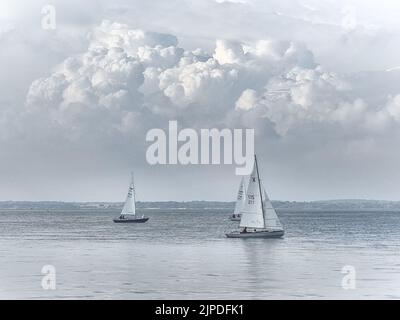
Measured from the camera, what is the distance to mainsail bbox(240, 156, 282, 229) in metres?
107

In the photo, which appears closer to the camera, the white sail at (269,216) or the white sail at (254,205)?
the white sail at (254,205)

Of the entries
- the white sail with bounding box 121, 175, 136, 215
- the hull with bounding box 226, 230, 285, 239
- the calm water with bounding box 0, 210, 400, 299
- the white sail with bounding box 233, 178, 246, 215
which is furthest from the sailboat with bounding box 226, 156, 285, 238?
the white sail with bounding box 121, 175, 136, 215

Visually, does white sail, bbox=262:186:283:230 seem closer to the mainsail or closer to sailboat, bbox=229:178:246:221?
the mainsail

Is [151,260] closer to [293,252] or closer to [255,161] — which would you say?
[293,252]

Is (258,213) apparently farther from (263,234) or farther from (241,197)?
(241,197)

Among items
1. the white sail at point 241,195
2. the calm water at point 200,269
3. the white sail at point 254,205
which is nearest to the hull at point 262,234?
the white sail at point 254,205

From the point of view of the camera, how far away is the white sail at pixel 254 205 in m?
107

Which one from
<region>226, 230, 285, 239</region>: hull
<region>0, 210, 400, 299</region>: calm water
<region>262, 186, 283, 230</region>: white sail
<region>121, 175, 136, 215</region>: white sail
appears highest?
<region>121, 175, 136, 215</region>: white sail

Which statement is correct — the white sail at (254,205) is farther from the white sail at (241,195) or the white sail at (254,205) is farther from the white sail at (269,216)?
the white sail at (241,195)

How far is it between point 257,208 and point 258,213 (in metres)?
1.16

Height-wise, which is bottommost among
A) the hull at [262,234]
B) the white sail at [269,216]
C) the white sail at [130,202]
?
the hull at [262,234]

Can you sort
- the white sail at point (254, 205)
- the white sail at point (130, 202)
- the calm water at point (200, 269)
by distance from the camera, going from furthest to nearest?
the white sail at point (130, 202)
the white sail at point (254, 205)
the calm water at point (200, 269)

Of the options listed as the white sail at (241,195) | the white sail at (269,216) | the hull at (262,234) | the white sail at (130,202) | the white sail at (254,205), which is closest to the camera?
the white sail at (254,205)
